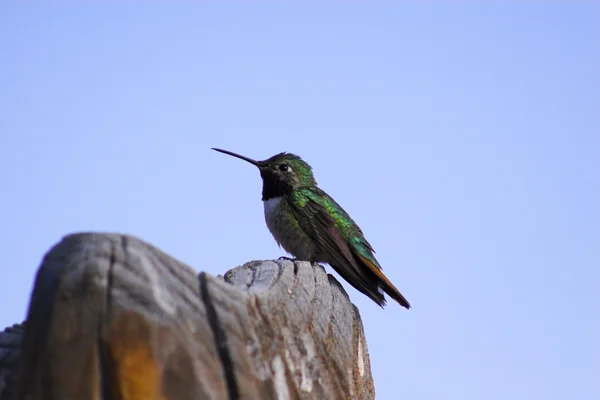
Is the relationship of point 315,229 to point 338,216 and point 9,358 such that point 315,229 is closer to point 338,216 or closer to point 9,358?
point 338,216

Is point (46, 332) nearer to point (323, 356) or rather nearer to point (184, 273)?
point (184, 273)

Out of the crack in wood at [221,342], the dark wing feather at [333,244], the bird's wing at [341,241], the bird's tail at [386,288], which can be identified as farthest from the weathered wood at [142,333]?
the dark wing feather at [333,244]

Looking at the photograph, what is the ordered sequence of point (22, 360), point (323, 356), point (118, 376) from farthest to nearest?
point (323, 356), point (22, 360), point (118, 376)

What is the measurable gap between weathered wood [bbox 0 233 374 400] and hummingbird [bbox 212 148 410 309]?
4.50 metres

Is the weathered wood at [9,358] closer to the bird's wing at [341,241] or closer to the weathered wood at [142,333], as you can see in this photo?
the weathered wood at [142,333]

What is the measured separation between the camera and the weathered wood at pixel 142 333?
1.47 metres

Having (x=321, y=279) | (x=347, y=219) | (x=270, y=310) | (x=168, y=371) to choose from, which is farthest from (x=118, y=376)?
(x=347, y=219)

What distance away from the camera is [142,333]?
148 cm

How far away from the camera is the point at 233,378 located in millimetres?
1606

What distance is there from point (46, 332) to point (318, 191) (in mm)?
6196

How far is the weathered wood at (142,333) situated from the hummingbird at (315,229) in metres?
4.50

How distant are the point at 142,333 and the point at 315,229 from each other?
5532mm

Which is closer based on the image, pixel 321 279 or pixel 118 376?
pixel 118 376

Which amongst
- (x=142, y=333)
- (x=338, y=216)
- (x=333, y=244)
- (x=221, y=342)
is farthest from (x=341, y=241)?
(x=142, y=333)
